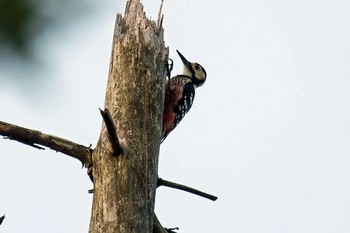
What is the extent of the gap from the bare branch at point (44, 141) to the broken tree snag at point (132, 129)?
0.06 m

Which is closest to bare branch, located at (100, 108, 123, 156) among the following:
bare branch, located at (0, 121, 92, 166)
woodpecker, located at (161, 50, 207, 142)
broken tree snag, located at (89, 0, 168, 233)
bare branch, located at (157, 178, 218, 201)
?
broken tree snag, located at (89, 0, 168, 233)

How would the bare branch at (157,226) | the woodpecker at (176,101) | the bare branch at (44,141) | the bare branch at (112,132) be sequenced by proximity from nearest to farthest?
1. the bare branch at (112,132)
2. the bare branch at (44,141)
3. the bare branch at (157,226)
4. the woodpecker at (176,101)

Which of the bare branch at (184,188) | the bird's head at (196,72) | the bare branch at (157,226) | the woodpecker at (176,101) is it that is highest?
the bird's head at (196,72)

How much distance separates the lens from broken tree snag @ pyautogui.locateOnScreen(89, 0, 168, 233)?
2625 millimetres

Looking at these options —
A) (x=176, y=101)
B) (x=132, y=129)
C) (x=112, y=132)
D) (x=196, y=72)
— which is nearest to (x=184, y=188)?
(x=132, y=129)

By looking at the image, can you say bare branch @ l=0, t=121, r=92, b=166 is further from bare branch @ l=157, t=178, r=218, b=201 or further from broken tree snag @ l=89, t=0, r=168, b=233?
bare branch @ l=157, t=178, r=218, b=201

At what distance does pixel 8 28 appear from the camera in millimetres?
1021

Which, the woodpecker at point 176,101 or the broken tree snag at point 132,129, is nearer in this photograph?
the broken tree snag at point 132,129

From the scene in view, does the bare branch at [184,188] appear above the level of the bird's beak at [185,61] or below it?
below

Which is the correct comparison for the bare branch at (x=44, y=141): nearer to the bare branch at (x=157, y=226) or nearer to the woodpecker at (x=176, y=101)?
the bare branch at (x=157, y=226)

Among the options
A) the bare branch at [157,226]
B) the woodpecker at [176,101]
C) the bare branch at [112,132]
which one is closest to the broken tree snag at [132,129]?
the bare branch at [112,132]

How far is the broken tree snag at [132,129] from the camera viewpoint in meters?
2.62

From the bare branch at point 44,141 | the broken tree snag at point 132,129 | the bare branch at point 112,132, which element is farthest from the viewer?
the bare branch at point 44,141

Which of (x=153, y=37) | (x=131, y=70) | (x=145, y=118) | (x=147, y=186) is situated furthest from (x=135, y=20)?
(x=147, y=186)
